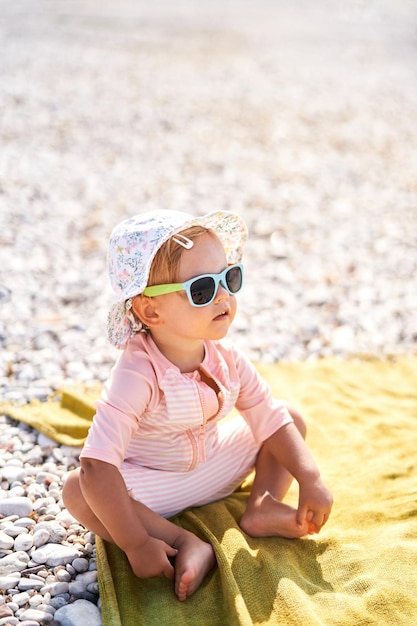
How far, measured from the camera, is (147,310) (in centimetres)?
287

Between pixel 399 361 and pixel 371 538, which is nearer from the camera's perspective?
pixel 371 538

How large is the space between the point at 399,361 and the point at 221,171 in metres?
4.48

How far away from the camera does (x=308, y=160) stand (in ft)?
30.9

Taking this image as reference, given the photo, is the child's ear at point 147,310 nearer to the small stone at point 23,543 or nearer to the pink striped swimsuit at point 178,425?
the pink striped swimsuit at point 178,425

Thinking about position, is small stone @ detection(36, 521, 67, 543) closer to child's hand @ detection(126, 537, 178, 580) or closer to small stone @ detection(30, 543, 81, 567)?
small stone @ detection(30, 543, 81, 567)

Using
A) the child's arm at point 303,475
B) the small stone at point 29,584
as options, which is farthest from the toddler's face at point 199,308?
the small stone at point 29,584

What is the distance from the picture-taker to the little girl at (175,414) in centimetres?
263

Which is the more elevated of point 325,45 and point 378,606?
point 325,45

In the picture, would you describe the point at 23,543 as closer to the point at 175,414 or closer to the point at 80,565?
the point at 80,565

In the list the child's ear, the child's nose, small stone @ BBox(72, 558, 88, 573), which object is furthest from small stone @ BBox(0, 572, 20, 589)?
the child's nose

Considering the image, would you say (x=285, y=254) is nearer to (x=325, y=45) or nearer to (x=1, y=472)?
(x=1, y=472)

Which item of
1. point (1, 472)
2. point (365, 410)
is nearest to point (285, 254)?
point (365, 410)

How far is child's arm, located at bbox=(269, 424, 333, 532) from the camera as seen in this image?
2.91 metres

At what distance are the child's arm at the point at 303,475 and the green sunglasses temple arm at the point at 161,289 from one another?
81 cm
